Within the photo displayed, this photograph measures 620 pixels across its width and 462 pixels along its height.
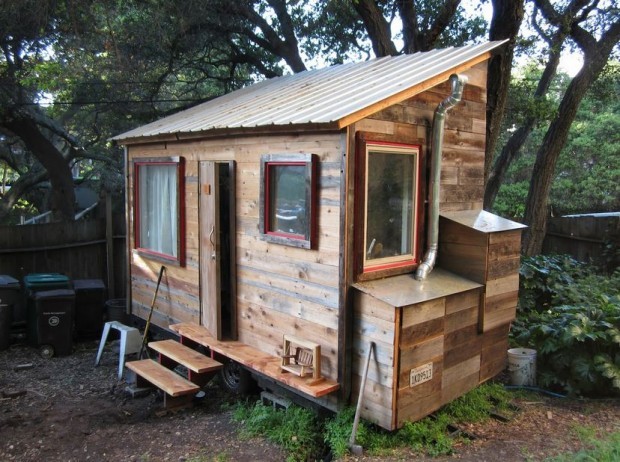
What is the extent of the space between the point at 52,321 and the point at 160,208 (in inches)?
89.1

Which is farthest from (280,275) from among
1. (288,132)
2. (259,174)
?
(288,132)

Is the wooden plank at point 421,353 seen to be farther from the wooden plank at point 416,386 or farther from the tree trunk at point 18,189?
the tree trunk at point 18,189

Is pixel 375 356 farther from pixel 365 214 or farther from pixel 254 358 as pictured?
pixel 254 358

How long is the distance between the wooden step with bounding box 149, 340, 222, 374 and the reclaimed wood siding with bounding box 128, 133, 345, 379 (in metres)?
0.39

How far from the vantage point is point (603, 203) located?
17.8 meters

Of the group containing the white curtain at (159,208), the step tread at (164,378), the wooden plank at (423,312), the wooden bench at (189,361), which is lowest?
the step tread at (164,378)

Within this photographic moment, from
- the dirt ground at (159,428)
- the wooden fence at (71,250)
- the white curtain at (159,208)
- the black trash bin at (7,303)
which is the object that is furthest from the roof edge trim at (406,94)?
the wooden fence at (71,250)

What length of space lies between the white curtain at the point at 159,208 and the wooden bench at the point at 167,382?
1.48m

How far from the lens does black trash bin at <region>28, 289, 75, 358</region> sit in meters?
7.52

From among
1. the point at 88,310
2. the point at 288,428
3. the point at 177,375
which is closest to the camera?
the point at 288,428

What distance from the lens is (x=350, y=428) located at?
4535 millimetres

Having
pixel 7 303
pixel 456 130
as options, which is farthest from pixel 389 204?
pixel 7 303

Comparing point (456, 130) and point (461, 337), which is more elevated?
point (456, 130)

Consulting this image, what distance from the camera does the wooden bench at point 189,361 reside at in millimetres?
5715
